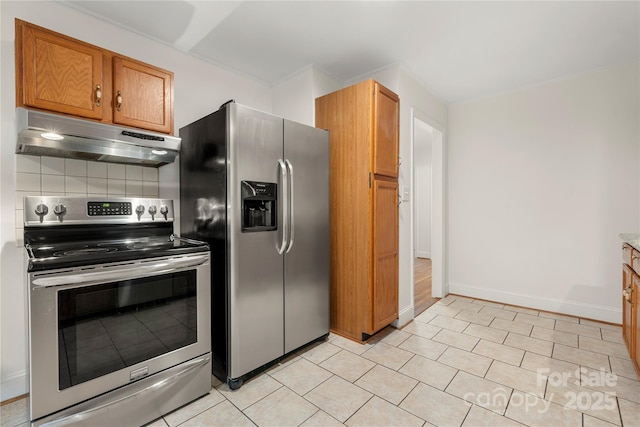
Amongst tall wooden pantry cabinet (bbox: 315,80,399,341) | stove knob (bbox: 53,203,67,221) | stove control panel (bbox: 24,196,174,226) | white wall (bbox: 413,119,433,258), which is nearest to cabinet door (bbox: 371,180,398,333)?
tall wooden pantry cabinet (bbox: 315,80,399,341)

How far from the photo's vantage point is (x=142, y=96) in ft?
6.57

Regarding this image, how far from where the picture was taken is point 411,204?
127 inches

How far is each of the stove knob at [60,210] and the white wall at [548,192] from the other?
13.3 feet

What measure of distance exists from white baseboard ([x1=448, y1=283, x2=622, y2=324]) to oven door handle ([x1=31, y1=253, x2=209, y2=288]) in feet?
11.3

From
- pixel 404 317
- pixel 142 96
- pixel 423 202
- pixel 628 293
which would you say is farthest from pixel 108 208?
pixel 423 202

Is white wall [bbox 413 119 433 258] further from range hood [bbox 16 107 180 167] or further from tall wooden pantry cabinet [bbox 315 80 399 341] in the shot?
range hood [bbox 16 107 180 167]

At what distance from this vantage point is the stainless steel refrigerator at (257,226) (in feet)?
6.20

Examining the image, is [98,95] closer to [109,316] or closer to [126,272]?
[126,272]

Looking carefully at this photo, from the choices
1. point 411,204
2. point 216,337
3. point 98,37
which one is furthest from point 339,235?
point 98,37

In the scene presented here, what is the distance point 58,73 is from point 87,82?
0.44ft

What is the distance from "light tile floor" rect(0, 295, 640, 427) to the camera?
5.38 feet

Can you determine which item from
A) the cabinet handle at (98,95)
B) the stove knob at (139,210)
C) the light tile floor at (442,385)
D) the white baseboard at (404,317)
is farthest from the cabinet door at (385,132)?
the cabinet handle at (98,95)

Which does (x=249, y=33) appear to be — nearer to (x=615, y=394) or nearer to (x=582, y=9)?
(x=582, y=9)

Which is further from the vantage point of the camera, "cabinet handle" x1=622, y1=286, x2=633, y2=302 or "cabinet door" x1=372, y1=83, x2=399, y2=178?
"cabinet door" x1=372, y1=83, x2=399, y2=178
